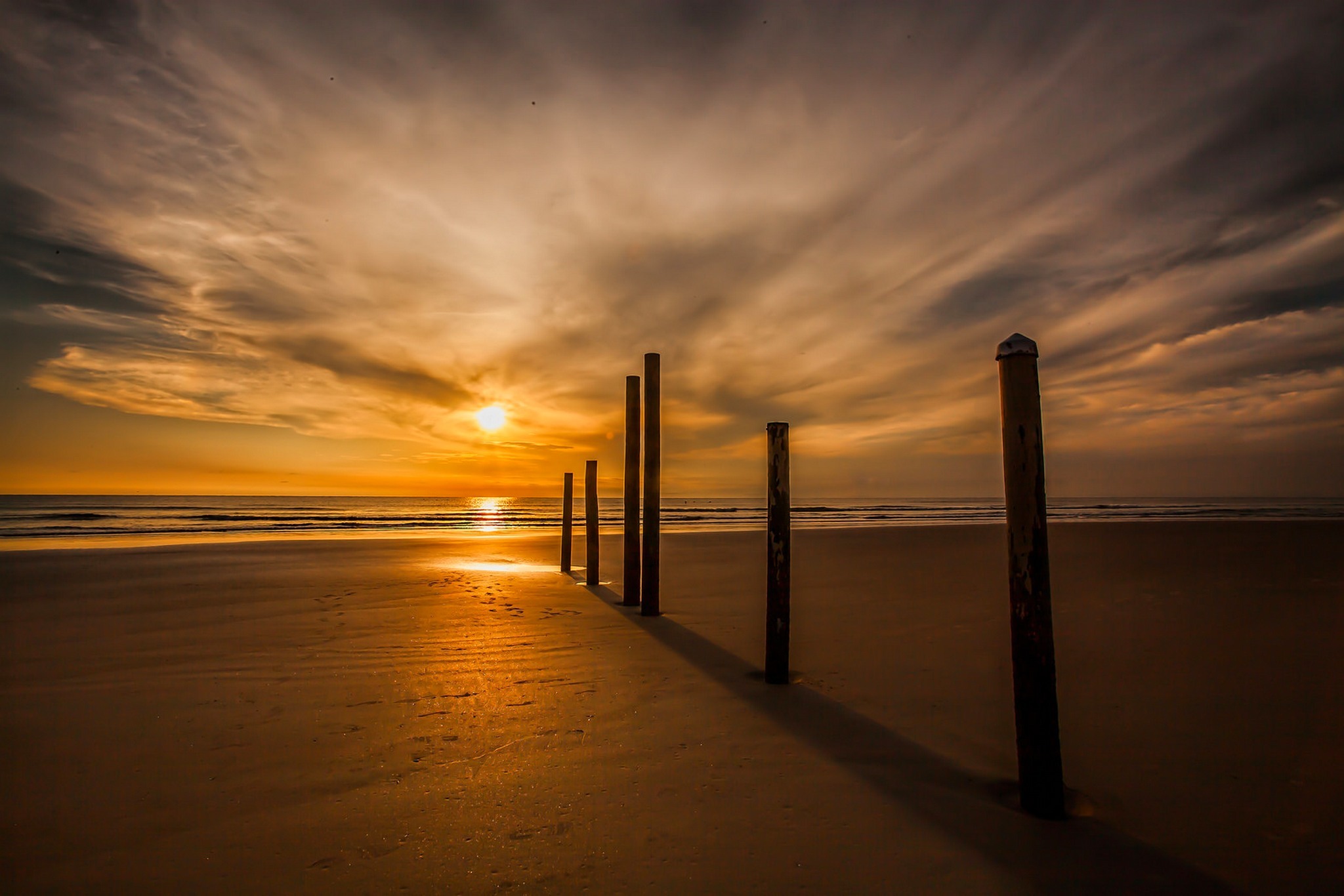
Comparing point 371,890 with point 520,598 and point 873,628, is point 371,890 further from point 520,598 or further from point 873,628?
point 520,598

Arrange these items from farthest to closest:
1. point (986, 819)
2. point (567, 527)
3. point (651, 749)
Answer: point (567, 527) → point (651, 749) → point (986, 819)

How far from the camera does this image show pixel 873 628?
6988 millimetres

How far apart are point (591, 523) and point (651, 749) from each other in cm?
780

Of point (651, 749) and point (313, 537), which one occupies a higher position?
point (313, 537)

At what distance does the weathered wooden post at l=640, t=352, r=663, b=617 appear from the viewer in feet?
25.3

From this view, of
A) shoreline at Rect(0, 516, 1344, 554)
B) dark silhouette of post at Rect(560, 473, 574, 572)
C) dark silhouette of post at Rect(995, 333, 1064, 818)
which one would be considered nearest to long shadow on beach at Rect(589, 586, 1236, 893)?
dark silhouette of post at Rect(995, 333, 1064, 818)

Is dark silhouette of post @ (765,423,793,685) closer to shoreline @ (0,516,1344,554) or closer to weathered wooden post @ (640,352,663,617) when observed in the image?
weathered wooden post @ (640,352,663,617)

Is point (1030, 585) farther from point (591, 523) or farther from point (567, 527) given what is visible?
point (567, 527)

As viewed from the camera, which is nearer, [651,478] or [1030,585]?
[1030,585]

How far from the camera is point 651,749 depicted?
12.0 feet

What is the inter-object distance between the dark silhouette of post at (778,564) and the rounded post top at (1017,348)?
220cm

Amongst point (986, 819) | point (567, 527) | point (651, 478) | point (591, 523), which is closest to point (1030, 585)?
point (986, 819)

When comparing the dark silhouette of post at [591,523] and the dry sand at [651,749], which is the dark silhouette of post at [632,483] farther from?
the dark silhouette of post at [591,523]

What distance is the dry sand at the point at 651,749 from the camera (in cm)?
254
